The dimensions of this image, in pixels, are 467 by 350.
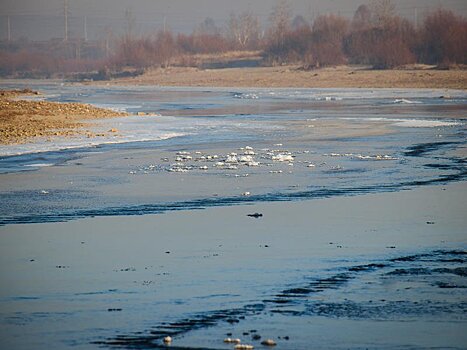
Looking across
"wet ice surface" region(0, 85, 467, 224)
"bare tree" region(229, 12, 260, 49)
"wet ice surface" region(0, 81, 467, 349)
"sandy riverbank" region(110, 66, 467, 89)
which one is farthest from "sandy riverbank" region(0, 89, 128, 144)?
"bare tree" region(229, 12, 260, 49)

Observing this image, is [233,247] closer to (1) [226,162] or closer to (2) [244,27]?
(1) [226,162]

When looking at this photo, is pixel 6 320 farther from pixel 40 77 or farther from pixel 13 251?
pixel 40 77

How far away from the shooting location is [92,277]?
25.6ft

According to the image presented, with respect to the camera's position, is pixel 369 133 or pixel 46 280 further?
pixel 369 133

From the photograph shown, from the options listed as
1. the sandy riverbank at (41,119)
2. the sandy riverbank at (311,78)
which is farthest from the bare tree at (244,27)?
the sandy riverbank at (41,119)

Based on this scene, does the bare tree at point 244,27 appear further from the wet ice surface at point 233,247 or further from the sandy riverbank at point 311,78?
the wet ice surface at point 233,247

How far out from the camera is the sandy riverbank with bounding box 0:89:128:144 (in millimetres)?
22750

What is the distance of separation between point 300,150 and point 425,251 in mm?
10009

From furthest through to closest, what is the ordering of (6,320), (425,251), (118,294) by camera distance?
(425,251) < (118,294) < (6,320)

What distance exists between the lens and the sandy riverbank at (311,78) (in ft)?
174

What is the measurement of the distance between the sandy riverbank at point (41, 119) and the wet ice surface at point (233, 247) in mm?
3309

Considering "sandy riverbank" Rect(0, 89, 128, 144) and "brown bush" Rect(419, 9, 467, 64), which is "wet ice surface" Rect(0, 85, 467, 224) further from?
"brown bush" Rect(419, 9, 467, 64)

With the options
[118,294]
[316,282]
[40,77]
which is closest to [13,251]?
[118,294]

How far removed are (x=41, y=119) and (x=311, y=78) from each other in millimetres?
37052
